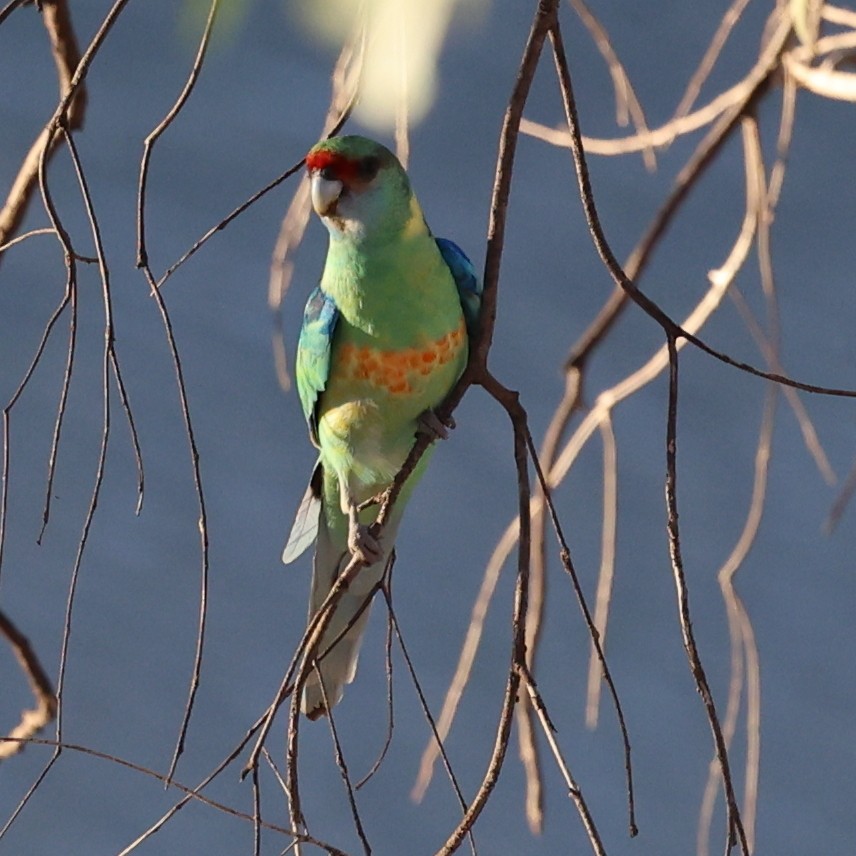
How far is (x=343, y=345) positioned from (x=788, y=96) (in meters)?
0.49

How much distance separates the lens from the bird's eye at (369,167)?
1.37 m

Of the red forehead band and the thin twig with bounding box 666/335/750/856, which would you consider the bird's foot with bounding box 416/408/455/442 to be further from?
the thin twig with bounding box 666/335/750/856

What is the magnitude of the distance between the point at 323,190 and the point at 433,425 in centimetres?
25

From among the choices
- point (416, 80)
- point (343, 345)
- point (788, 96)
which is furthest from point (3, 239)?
point (788, 96)

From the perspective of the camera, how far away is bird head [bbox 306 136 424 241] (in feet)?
4.45

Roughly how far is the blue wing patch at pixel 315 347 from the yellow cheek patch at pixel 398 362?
2cm

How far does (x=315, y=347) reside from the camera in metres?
1.43

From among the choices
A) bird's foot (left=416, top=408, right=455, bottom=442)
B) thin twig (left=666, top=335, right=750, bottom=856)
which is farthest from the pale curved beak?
thin twig (left=666, top=335, right=750, bottom=856)

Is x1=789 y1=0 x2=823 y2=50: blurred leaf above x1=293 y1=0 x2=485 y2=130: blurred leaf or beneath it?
above

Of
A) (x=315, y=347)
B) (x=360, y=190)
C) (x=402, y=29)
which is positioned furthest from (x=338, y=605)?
(x=402, y=29)

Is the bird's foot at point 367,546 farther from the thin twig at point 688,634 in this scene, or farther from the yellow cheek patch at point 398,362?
the thin twig at point 688,634

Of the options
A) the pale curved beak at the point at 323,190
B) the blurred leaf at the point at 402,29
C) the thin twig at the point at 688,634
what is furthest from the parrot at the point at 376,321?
the thin twig at the point at 688,634

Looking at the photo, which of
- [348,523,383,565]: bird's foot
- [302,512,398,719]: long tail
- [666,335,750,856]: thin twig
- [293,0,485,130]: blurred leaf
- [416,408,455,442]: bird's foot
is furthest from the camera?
[302,512,398,719]: long tail

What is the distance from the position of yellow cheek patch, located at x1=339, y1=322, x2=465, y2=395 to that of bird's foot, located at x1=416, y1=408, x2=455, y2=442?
1.2 inches
